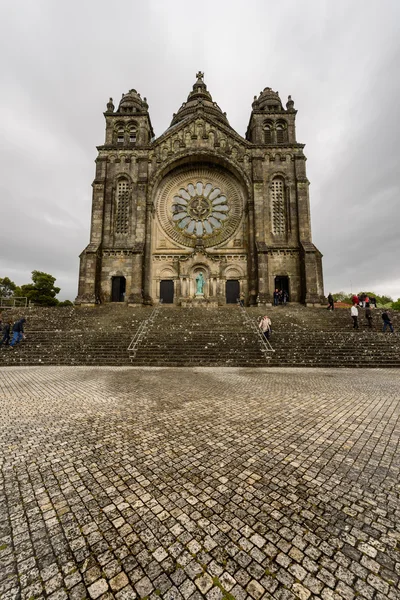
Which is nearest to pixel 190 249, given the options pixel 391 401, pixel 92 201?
pixel 92 201

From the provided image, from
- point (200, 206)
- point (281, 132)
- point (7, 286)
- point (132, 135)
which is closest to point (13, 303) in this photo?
point (200, 206)

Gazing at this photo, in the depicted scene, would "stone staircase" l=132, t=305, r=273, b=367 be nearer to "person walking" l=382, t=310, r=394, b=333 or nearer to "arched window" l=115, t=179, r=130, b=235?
"person walking" l=382, t=310, r=394, b=333

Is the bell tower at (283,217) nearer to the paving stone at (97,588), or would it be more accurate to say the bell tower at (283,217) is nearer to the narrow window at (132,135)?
the narrow window at (132,135)

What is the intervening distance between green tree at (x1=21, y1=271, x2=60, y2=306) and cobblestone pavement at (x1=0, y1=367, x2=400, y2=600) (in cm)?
3961

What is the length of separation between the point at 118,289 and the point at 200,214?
11.0m

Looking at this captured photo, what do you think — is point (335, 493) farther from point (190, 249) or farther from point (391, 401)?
point (190, 249)

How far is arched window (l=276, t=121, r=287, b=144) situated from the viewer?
26359 millimetres

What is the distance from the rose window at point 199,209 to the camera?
26.4 meters

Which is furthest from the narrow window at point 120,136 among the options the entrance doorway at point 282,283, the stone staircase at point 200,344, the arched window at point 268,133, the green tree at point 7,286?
the green tree at point 7,286

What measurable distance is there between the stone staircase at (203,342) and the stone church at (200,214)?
6747mm

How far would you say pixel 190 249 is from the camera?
2561cm

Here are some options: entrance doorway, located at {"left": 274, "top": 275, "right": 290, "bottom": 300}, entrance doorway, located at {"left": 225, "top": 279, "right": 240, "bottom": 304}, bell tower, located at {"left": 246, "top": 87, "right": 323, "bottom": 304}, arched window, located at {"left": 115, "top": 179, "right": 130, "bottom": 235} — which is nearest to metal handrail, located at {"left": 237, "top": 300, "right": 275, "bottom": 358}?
bell tower, located at {"left": 246, "top": 87, "right": 323, "bottom": 304}

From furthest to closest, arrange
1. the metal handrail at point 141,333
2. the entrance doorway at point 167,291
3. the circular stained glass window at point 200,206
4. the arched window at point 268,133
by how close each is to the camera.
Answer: the arched window at point 268,133
the circular stained glass window at point 200,206
the entrance doorway at point 167,291
the metal handrail at point 141,333

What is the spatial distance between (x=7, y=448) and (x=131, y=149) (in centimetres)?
2777
